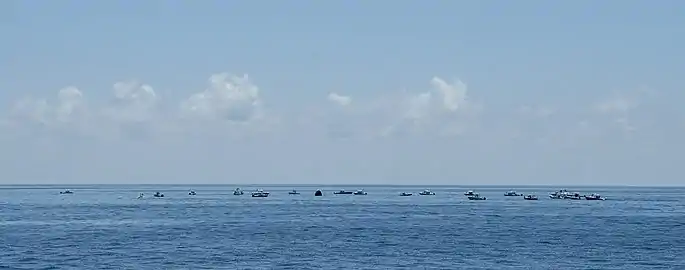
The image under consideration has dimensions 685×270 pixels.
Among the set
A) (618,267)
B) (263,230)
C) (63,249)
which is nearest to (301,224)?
(263,230)

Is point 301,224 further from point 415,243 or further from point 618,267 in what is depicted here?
point 618,267

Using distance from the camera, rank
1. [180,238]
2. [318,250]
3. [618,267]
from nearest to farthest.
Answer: [618,267] < [318,250] < [180,238]

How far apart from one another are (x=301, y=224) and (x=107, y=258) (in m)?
51.3

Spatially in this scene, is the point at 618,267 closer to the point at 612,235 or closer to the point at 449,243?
the point at 449,243

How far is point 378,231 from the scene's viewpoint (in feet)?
395

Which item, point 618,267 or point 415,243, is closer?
point 618,267

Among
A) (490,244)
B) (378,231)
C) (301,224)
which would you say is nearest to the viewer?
(490,244)

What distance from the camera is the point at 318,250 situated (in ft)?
310

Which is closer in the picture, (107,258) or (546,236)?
(107,258)

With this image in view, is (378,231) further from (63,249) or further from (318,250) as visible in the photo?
(63,249)

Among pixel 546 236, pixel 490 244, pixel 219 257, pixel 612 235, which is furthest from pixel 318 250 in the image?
pixel 612 235

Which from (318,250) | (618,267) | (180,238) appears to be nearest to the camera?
(618,267)

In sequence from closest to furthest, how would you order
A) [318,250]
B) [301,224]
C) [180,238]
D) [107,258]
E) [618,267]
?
[618,267], [107,258], [318,250], [180,238], [301,224]

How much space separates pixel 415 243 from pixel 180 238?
1113 inches
